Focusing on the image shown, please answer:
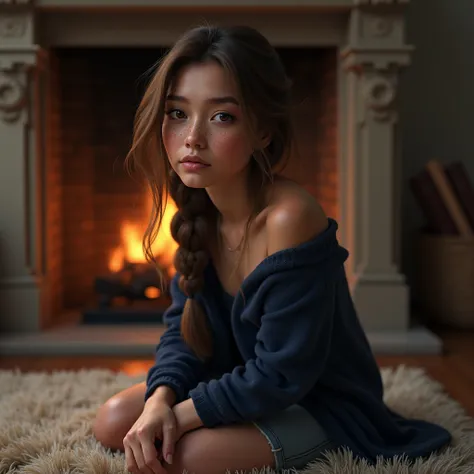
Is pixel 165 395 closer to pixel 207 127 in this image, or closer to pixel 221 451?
pixel 221 451

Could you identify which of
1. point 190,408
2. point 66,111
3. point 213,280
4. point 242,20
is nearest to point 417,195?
point 242,20

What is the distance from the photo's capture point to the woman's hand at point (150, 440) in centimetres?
127

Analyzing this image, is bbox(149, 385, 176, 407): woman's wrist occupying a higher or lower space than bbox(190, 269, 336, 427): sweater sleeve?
lower

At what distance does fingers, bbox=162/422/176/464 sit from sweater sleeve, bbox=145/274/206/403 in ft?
0.36

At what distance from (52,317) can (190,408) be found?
1699 mm

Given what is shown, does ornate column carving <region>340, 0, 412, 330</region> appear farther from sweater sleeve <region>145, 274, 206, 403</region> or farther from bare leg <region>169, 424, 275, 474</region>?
bare leg <region>169, 424, 275, 474</region>

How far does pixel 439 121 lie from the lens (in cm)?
326

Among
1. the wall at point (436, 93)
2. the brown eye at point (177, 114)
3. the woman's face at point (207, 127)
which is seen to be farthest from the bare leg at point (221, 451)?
the wall at point (436, 93)

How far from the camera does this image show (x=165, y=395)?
136cm

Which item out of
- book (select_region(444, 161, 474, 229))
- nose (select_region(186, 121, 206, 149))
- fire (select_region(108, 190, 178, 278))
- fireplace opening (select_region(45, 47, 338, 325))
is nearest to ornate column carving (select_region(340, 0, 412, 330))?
fireplace opening (select_region(45, 47, 338, 325))

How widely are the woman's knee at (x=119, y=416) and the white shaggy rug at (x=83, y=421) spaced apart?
2 cm

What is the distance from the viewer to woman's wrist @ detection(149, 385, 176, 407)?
1.35m

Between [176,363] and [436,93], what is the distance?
2179mm

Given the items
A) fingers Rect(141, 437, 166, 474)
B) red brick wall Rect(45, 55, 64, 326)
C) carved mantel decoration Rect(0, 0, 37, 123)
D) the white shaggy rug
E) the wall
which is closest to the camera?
fingers Rect(141, 437, 166, 474)
